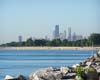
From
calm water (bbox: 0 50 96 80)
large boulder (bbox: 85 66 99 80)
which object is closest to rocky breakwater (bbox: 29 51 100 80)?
large boulder (bbox: 85 66 99 80)

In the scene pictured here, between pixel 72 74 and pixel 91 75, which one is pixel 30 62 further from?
pixel 91 75

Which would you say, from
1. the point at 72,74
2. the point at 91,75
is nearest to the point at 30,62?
the point at 72,74

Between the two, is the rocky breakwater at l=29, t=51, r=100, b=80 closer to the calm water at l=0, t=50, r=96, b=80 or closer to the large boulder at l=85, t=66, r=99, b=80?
the large boulder at l=85, t=66, r=99, b=80

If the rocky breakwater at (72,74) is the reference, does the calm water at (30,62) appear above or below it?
below

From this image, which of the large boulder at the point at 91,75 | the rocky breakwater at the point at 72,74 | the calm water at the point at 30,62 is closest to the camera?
the large boulder at the point at 91,75

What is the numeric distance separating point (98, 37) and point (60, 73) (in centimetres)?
6743

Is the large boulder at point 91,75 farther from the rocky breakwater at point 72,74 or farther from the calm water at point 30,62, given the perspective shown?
the calm water at point 30,62

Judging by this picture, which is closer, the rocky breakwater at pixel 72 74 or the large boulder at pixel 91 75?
the large boulder at pixel 91 75

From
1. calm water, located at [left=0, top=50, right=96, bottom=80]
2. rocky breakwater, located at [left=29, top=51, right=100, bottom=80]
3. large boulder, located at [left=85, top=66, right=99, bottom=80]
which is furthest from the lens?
calm water, located at [left=0, top=50, right=96, bottom=80]

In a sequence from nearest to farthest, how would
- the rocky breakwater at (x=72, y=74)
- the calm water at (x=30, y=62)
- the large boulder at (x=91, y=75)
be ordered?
the large boulder at (x=91, y=75) < the rocky breakwater at (x=72, y=74) < the calm water at (x=30, y=62)

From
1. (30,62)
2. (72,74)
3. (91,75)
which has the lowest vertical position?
(30,62)

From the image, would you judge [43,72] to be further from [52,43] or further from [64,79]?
[52,43]

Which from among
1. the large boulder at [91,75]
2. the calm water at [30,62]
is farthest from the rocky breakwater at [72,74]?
the calm water at [30,62]

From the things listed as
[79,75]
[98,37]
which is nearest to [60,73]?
[79,75]
